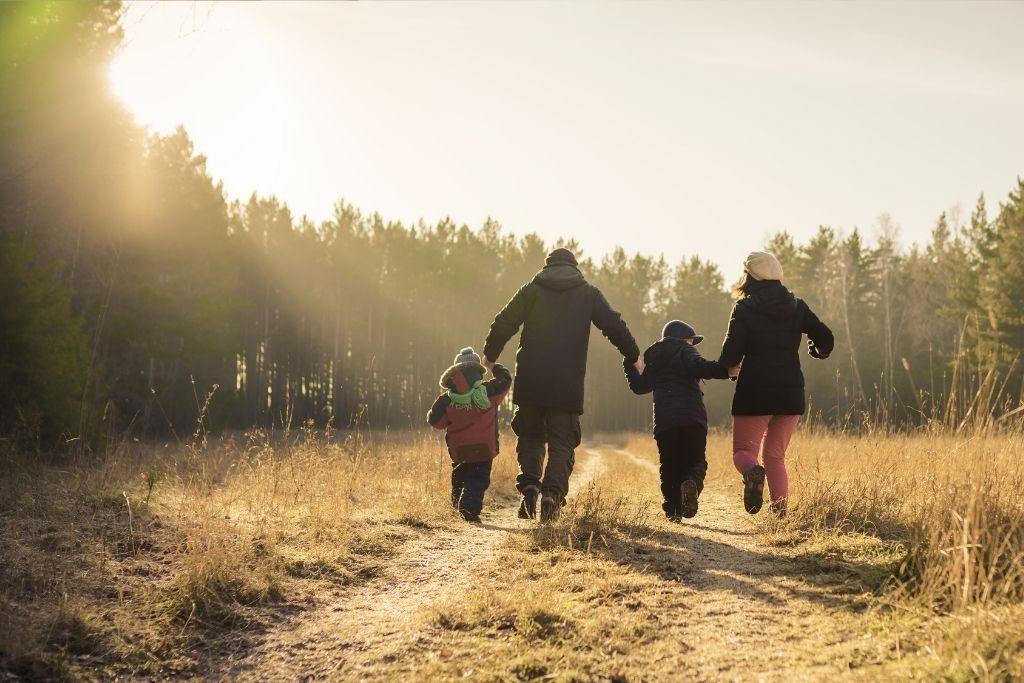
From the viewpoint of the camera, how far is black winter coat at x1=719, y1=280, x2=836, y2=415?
6.28 metres

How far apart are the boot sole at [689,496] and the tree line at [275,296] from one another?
200 centimetres

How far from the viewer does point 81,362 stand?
40.2 ft

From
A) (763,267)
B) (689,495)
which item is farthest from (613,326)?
(689,495)

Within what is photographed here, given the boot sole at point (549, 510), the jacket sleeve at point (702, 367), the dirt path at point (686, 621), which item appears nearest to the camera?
the dirt path at point (686, 621)

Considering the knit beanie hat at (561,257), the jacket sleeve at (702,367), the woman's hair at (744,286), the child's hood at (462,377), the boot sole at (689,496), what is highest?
the knit beanie hat at (561,257)

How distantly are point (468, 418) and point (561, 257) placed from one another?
2.15 m

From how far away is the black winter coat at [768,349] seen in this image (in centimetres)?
628

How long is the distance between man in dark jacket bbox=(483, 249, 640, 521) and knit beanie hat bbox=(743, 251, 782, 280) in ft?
4.47

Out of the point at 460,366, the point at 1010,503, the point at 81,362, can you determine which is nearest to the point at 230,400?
the point at 81,362

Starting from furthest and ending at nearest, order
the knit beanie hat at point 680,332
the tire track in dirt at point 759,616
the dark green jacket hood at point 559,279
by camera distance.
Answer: the knit beanie hat at point 680,332
the dark green jacket hood at point 559,279
the tire track in dirt at point 759,616

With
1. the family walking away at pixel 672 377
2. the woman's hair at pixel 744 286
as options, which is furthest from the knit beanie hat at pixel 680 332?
the woman's hair at pixel 744 286

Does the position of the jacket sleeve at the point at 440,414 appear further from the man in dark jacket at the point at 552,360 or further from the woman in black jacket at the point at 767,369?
the woman in black jacket at the point at 767,369

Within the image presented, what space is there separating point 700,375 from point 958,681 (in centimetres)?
446

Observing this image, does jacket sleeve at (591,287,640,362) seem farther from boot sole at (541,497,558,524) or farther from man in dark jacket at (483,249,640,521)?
boot sole at (541,497,558,524)
